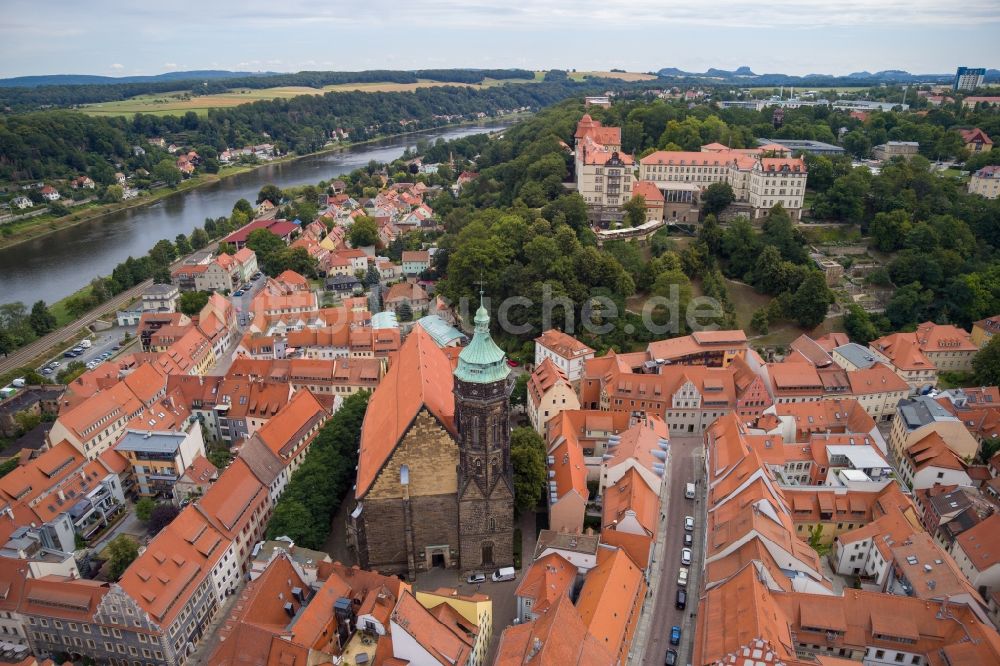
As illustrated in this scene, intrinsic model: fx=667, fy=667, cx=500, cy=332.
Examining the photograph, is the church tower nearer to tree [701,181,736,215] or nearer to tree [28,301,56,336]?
tree [701,181,736,215]

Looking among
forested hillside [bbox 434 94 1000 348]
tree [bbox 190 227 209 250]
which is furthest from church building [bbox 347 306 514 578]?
tree [bbox 190 227 209 250]

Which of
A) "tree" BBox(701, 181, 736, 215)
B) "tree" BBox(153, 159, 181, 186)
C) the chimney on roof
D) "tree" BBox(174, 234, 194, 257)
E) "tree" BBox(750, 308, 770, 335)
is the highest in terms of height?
"tree" BBox(701, 181, 736, 215)

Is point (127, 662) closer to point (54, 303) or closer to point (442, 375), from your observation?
point (442, 375)

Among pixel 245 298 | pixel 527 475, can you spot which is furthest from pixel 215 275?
pixel 527 475

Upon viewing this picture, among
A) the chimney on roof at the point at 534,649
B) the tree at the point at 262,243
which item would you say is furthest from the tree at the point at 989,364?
the tree at the point at 262,243

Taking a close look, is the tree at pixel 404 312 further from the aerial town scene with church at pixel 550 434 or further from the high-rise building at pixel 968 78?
the high-rise building at pixel 968 78

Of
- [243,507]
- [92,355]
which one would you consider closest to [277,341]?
[92,355]
